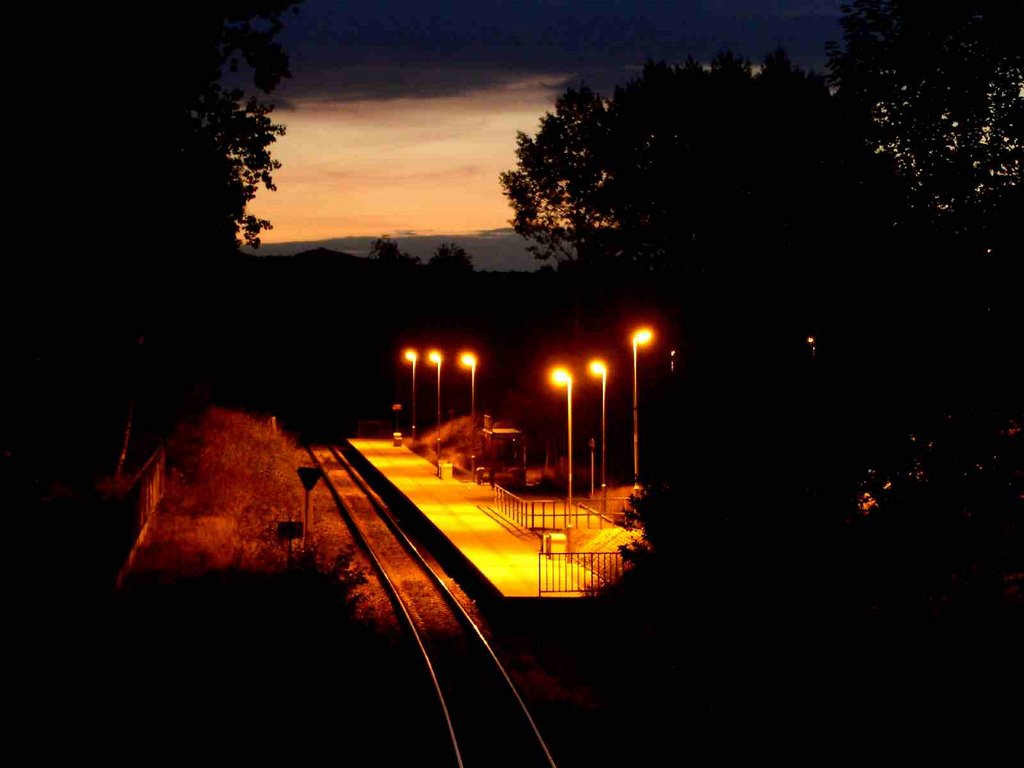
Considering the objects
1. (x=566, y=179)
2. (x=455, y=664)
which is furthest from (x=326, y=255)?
(x=455, y=664)

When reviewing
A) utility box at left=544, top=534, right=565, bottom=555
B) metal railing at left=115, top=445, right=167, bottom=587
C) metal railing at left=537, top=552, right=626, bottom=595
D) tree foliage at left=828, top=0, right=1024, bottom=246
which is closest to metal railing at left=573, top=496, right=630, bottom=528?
utility box at left=544, top=534, right=565, bottom=555

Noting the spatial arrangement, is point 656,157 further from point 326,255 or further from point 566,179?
point 326,255

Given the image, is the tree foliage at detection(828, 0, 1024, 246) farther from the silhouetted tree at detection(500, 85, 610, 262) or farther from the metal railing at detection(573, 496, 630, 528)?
the silhouetted tree at detection(500, 85, 610, 262)

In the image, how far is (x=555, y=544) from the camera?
20.3 meters

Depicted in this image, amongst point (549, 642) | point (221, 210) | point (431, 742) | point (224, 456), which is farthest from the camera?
point (224, 456)

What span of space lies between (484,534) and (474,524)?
1.55 m

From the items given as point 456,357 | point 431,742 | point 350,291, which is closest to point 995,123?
point 431,742

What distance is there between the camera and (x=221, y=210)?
1933 centimetres

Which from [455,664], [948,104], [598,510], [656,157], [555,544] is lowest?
[455,664]

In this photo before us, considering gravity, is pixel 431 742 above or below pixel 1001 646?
below

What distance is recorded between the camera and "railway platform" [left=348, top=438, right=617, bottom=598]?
1825 cm

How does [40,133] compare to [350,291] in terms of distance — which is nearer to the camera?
[40,133]

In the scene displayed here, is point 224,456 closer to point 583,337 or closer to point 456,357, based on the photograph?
point 583,337

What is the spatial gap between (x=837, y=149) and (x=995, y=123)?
171 centimetres
